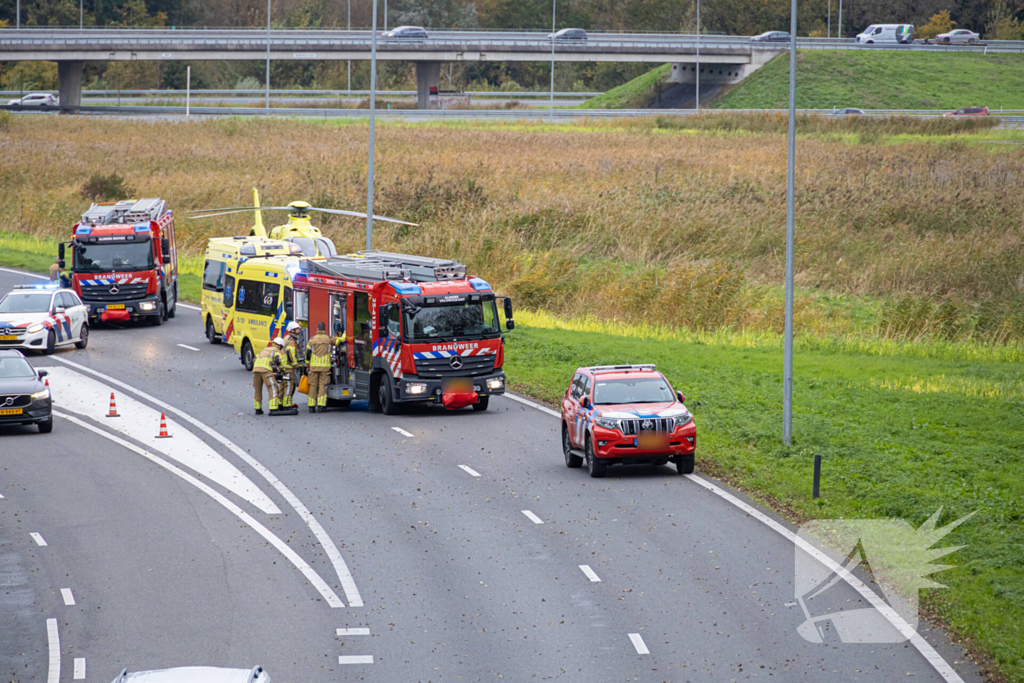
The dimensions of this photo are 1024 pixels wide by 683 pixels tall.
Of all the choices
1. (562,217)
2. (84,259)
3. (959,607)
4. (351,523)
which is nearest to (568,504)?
(351,523)

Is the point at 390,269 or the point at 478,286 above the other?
the point at 390,269

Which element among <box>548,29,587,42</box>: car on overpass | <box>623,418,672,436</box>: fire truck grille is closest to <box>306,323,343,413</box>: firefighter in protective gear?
<box>623,418,672,436</box>: fire truck grille

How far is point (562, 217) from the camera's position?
156 feet

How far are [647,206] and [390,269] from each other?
80.9 feet

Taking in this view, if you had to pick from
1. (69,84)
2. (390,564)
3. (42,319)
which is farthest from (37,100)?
(390,564)

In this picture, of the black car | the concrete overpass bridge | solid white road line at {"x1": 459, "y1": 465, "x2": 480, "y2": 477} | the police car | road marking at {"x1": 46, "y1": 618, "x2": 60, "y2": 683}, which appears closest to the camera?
road marking at {"x1": 46, "y1": 618, "x2": 60, "y2": 683}

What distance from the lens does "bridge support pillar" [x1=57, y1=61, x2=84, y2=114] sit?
9762 centimetres

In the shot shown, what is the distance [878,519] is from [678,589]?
409 cm

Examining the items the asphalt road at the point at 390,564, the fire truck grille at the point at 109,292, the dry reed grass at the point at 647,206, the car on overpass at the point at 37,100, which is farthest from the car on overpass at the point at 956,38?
the asphalt road at the point at 390,564

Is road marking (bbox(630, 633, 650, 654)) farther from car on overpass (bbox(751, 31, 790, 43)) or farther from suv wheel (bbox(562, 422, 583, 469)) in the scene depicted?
car on overpass (bbox(751, 31, 790, 43))

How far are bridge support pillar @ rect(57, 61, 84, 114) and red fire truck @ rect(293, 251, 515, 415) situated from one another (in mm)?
78702

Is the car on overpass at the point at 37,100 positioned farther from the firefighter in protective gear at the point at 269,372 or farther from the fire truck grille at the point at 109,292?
the firefighter in protective gear at the point at 269,372

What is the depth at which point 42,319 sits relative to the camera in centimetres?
3347

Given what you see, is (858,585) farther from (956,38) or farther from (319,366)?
(956,38)
